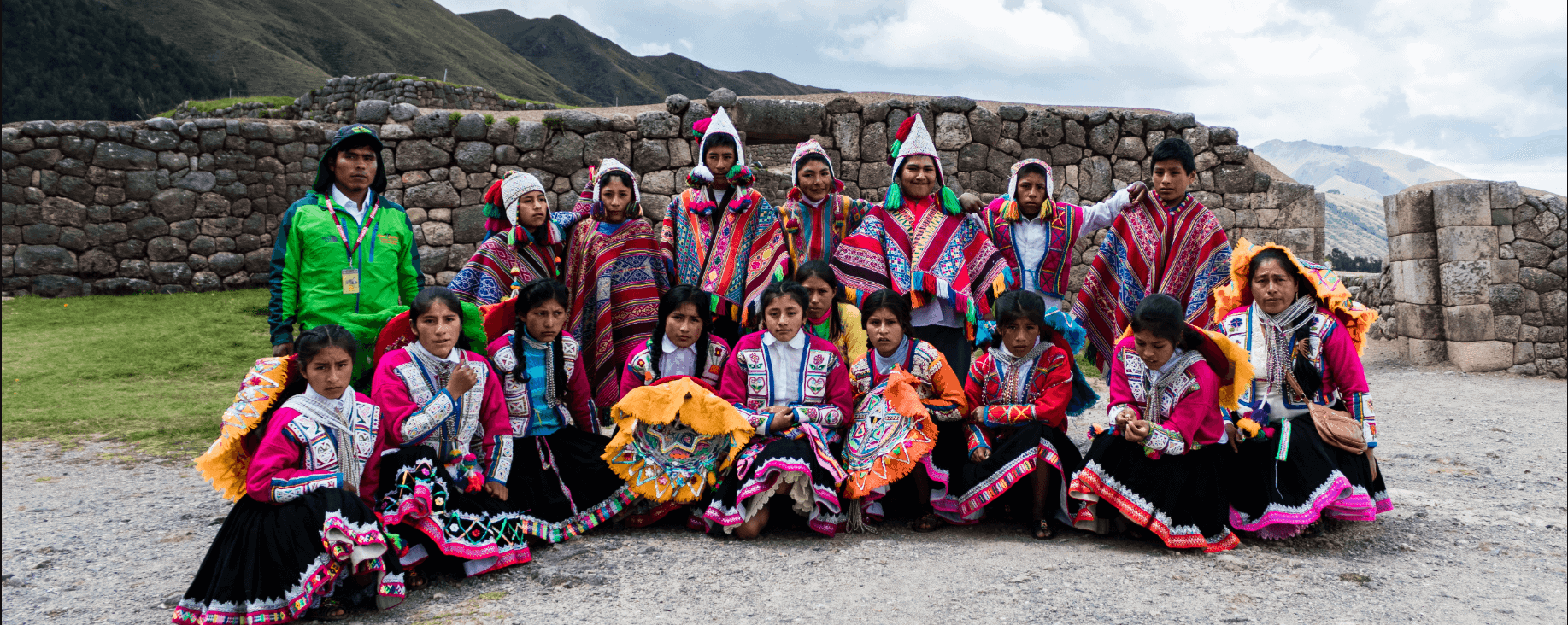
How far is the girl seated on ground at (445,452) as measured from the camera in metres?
2.91

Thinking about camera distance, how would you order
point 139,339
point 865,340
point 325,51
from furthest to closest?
point 325,51, point 139,339, point 865,340

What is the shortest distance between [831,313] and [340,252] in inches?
81.9

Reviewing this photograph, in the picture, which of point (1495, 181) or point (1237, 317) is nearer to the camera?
point (1237, 317)

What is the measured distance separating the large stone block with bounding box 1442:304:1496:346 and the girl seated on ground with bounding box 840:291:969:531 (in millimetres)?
6860

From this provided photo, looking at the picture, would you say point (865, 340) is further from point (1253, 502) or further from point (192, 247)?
point (192, 247)

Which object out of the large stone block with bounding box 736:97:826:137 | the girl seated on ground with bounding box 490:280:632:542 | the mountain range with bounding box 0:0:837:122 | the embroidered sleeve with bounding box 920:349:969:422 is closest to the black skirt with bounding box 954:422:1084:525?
the embroidered sleeve with bounding box 920:349:969:422

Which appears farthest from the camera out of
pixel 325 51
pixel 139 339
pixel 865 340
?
pixel 325 51

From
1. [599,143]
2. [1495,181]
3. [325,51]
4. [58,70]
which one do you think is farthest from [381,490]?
[325,51]

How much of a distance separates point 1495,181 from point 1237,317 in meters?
6.42

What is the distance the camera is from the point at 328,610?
2.61m

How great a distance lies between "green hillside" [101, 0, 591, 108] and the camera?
30531mm

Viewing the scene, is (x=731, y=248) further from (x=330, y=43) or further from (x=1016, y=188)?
(x=330, y=43)

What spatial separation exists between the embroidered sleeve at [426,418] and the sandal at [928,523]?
190 cm

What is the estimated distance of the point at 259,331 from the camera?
25.5ft
